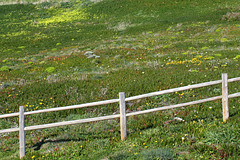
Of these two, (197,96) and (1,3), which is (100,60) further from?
(1,3)

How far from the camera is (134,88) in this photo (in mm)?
13273

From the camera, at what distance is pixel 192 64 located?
1797 centimetres

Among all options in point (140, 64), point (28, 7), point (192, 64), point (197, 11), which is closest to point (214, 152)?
point (192, 64)

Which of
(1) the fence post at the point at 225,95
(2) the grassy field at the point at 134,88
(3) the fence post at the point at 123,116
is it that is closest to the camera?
(2) the grassy field at the point at 134,88

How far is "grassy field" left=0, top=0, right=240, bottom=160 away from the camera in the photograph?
282 inches

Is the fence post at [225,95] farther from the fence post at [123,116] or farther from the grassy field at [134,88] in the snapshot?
the fence post at [123,116]

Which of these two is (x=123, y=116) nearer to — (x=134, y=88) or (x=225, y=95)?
(x=225, y=95)


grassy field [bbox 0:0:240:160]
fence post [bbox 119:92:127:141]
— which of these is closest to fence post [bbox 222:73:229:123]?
grassy field [bbox 0:0:240:160]

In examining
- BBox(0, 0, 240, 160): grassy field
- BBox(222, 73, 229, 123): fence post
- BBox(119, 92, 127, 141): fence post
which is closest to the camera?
BBox(0, 0, 240, 160): grassy field

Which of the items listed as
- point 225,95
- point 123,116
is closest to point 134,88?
point 123,116

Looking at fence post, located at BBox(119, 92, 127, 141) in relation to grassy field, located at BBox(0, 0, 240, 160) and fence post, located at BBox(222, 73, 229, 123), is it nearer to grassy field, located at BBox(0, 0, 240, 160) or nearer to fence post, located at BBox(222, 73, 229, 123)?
grassy field, located at BBox(0, 0, 240, 160)

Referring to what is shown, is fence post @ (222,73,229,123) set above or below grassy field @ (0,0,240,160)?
above

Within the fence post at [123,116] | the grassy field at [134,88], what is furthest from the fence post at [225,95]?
the fence post at [123,116]

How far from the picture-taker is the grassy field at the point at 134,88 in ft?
23.5
